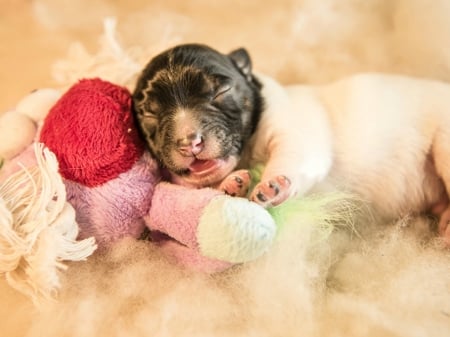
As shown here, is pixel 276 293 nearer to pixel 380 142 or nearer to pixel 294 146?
pixel 294 146

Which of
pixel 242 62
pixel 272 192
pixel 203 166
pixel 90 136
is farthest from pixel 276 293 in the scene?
pixel 242 62

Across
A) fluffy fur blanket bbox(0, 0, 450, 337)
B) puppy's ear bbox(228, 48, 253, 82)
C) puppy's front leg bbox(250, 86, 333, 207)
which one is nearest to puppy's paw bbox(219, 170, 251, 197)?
puppy's front leg bbox(250, 86, 333, 207)

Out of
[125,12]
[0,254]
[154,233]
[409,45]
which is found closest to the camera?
[0,254]

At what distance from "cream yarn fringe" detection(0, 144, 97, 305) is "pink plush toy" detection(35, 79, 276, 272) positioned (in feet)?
0.30

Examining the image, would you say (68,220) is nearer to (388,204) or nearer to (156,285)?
(156,285)

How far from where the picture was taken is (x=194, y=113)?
1.52 meters

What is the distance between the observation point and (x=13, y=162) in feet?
4.70

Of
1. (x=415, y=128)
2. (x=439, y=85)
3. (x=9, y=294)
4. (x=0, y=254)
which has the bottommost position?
(x=9, y=294)

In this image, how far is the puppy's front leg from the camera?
1457mm

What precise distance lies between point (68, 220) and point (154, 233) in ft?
1.02

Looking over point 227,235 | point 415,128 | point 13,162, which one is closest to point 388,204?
point 415,128

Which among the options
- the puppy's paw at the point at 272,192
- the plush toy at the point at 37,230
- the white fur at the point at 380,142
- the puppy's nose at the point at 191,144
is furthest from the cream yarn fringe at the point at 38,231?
the white fur at the point at 380,142

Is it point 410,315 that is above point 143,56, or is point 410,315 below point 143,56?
below

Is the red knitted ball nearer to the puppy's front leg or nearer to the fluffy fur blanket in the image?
the fluffy fur blanket
